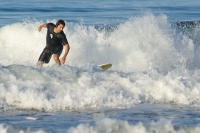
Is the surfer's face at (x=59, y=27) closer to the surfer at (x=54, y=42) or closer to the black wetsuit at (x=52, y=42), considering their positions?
the surfer at (x=54, y=42)

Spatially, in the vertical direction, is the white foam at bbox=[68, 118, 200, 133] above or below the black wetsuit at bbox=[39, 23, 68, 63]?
below

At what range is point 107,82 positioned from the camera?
12.4 metres

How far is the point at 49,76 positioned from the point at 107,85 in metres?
1.22

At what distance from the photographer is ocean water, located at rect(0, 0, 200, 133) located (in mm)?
9891

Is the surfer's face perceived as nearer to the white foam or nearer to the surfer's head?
the surfer's head

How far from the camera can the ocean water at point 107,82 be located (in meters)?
9.89

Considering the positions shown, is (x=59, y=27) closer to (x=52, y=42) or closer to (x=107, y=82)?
(x=52, y=42)

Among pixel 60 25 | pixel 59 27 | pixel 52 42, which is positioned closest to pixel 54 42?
pixel 52 42

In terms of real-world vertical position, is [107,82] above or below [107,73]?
below

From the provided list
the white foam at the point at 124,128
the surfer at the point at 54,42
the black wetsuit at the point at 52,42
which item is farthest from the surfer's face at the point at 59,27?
the white foam at the point at 124,128

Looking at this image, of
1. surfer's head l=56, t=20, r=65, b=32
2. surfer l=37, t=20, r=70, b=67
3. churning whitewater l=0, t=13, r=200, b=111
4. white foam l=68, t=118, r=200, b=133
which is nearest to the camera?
white foam l=68, t=118, r=200, b=133

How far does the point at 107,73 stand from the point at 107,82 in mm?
554

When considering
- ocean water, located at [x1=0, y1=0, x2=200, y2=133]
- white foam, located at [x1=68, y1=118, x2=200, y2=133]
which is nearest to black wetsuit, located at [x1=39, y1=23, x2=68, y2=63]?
ocean water, located at [x1=0, y1=0, x2=200, y2=133]

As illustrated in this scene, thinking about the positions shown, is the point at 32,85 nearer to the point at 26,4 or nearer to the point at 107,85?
the point at 107,85
